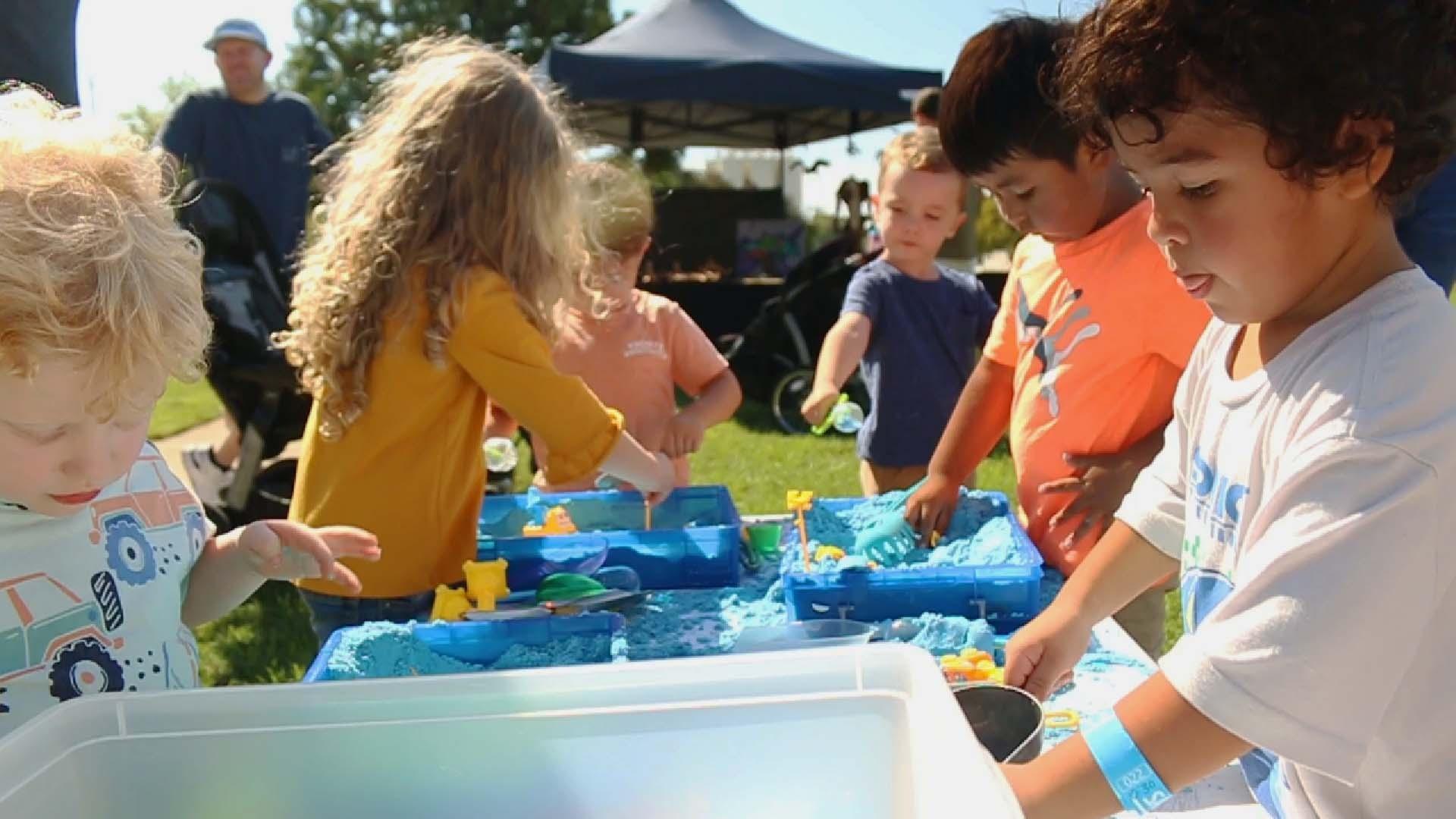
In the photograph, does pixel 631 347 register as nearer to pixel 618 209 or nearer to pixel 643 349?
pixel 643 349

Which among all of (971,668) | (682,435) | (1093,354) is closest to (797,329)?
(682,435)

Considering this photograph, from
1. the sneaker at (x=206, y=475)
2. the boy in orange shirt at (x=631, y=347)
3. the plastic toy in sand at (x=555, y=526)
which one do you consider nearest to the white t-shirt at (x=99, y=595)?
the plastic toy in sand at (x=555, y=526)

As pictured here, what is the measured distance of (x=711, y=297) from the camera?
664 cm

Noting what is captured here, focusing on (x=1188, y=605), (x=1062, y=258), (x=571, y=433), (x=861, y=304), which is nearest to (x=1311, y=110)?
(x=1188, y=605)

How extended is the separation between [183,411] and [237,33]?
10.9ft

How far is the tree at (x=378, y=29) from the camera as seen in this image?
714 inches

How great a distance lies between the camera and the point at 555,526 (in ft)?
5.69

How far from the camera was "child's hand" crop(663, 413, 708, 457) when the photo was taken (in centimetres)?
200

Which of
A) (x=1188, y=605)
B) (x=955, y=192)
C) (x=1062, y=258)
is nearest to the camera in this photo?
(x=1188, y=605)

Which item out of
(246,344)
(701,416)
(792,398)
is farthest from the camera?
(792,398)

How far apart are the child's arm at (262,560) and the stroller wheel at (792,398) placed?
4.23m

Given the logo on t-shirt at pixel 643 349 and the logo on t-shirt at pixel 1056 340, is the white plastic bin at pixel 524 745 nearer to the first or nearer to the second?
the logo on t-shirt at pixel 1056 340

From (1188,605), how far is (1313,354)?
254mm

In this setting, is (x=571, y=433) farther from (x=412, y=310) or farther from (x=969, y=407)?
(x=969, y=407)
